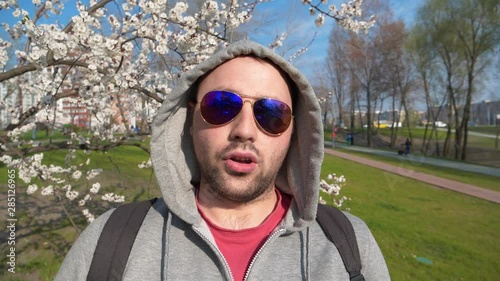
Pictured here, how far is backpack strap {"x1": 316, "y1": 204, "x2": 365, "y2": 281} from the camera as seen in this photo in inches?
59.3

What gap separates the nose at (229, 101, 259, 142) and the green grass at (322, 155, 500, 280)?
15.6 ft

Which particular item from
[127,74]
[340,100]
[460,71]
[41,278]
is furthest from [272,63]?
[340,100]

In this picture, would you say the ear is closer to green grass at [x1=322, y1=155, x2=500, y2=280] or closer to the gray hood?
the gray hood

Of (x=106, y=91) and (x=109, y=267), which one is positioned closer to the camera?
(x=109, y=267)

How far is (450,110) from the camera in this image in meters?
31.3

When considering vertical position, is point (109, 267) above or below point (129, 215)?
below

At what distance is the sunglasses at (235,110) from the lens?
167 cm

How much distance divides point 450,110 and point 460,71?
3.77 m

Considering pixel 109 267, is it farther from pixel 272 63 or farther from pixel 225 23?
pixel 225 23

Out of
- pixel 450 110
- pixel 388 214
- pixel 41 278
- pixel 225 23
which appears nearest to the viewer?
pixel 225 23

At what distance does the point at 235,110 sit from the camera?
5.50 ft

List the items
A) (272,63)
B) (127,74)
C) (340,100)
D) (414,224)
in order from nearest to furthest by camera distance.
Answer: (272,63) → (127,74) → (414,224) → (340,100)

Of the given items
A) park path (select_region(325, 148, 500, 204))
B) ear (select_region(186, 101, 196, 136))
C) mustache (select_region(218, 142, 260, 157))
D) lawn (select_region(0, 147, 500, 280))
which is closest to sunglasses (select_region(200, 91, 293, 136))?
mustache (select_region(218, 142, 260, 157))

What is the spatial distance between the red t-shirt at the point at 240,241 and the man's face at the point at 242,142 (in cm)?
15
